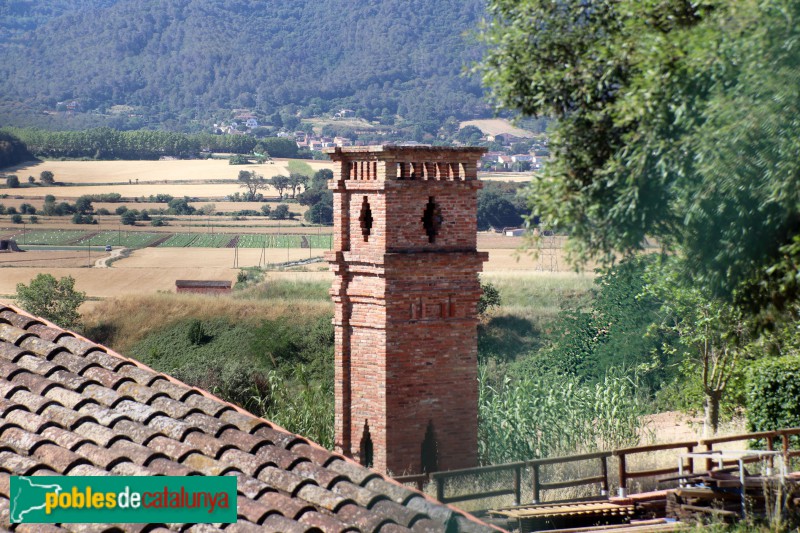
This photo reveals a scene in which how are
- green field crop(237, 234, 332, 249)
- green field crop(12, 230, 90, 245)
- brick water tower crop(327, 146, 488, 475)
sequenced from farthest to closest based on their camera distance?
green field crop(12, 230, 90, 245), green field crop(237, 234, 332, 249), brick water tower crop(327, 146, 488, 475)

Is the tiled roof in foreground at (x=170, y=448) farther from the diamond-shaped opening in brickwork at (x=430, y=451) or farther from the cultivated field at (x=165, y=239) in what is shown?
the cultivated field at (x=165, y=239)

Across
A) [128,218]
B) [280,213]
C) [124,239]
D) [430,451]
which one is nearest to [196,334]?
[430,451]

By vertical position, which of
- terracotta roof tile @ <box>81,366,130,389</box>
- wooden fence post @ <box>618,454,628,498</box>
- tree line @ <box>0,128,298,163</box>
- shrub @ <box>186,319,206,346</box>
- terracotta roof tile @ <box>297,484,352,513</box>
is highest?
tree line @ <box>0,128,298,163</box>

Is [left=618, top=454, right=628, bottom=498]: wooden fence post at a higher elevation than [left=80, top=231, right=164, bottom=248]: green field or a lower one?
lower

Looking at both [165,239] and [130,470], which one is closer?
[130,470]

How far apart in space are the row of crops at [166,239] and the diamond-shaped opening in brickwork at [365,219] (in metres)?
60.7

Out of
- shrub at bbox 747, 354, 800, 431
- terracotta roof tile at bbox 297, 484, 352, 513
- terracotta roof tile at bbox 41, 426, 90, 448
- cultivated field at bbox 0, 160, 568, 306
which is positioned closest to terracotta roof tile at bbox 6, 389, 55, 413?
terracotta roof tile at bbox 41, 426, 90, 448

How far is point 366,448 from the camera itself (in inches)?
655

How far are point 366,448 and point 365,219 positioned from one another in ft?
12.2

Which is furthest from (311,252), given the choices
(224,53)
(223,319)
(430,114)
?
(224,53)

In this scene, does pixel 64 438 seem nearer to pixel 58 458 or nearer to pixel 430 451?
pixel 58 458

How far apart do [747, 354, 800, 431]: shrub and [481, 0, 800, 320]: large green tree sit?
897 centimetres

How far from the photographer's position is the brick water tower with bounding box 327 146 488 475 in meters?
16.0

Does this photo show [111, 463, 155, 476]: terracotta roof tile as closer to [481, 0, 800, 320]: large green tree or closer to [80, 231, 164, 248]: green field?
[481, 0, 800, 320]: large green tree
